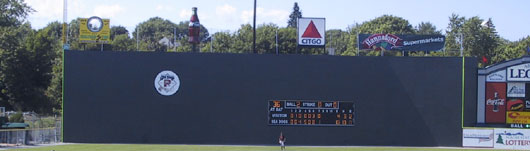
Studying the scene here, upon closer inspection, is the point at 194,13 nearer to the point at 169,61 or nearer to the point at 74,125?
the point at 169,61

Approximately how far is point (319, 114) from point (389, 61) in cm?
520

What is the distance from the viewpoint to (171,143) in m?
42.7

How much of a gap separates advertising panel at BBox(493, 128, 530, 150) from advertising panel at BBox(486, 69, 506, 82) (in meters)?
2.89

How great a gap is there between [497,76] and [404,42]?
18.9 ft

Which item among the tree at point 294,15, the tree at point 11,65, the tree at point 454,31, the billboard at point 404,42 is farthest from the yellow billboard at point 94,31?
the tree at point 294,15

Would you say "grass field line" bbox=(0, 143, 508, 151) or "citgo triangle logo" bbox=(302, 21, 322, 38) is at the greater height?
"citgo triangle logo" bbox=(302, 21, 322, 38)

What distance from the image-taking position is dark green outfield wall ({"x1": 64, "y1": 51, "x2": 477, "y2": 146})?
42.3 m

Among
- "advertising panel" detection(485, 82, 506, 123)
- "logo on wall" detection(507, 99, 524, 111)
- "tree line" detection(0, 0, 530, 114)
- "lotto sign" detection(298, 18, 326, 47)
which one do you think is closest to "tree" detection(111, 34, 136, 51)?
"tree line" detection(0, 0, 530, 114)

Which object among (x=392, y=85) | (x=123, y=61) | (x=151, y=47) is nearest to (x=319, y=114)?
(x=392, y=85)

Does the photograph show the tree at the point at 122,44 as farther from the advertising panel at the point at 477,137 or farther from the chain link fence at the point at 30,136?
the advertising panel at the point at 477,137

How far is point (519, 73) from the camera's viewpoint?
43.0 m

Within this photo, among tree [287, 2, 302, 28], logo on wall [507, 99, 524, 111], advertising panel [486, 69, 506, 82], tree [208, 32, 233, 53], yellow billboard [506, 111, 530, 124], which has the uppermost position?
tree [287, 2, 302, 28]

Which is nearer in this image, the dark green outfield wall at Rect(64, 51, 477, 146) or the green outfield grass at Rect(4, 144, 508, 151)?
the green outfield grass at Rect(4, 144, 508, 151)

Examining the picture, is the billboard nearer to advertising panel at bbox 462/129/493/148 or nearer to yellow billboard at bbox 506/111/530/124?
advertising panel at bbox 462/129/493/148
